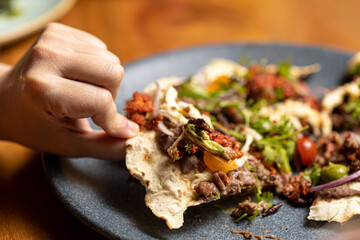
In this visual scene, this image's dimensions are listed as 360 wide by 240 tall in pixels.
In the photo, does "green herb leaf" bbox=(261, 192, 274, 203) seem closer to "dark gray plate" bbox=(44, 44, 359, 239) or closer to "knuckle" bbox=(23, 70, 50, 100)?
"dark gray plate" bbox=(44, 44, 359, 239)

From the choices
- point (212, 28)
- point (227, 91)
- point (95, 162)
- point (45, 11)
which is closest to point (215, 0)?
point (212, 28)

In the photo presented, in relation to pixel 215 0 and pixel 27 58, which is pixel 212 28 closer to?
pixel 215 0

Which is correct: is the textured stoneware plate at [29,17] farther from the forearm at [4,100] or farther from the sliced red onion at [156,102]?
the sliced red onion at [156,102]

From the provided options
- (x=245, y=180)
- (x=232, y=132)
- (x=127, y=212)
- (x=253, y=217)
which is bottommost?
(x=127, y=212)

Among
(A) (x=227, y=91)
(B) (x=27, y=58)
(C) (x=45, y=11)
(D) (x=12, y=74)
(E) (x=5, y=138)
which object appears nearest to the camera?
(B) (x=27, y=58)

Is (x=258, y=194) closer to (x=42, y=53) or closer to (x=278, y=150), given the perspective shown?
(x=278, y=150)

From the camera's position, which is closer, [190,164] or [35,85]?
[35,85]

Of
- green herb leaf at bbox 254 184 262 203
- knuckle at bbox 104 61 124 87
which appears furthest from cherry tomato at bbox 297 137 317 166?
knuckle at bbox 104 61 124 87

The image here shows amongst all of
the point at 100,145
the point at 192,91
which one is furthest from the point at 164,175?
the point at 192,91
